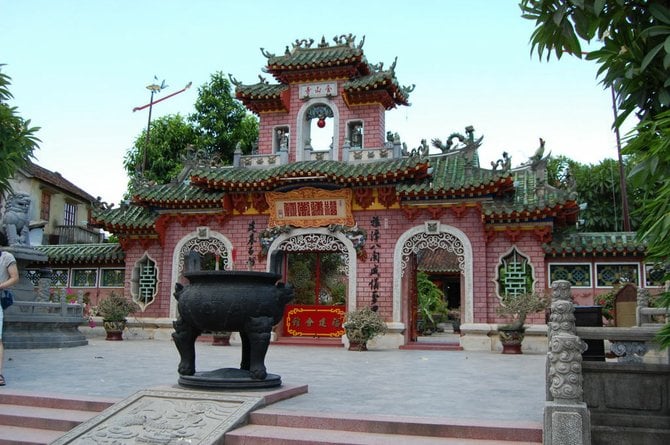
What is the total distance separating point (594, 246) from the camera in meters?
13.6

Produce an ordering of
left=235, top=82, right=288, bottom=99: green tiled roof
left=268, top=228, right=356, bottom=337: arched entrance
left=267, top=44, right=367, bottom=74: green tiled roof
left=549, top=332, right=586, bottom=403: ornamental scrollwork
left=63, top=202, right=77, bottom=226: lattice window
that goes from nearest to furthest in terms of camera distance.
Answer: left=549, top=332, right=586, bottom=403: ornamental scrollwork < left=268, top=228, right=356, bottom=337: arched entrance < left=267, top=44, right=367, bottom=74: green tiled roof < left=235, top=82, right=288, bottom=99: green tiled roof < left=63, top=202, right=77, bottom=226: lattice window

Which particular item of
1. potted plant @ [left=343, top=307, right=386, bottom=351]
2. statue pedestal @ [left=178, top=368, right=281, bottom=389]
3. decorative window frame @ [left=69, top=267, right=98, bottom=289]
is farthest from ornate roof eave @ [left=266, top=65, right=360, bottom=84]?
statue pedestal @ [left=178, top=368, right=281, bottom=389]

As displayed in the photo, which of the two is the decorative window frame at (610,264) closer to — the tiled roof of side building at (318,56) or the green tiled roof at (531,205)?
the green tiled roof at (531,205)

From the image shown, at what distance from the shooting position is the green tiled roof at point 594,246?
528 inches

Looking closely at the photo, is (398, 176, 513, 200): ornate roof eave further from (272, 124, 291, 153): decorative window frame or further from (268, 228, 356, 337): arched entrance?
(272, 124, 291, 153): decorative window frame

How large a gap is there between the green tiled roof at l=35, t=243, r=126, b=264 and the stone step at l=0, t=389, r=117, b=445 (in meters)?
12.0

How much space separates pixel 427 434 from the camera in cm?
486

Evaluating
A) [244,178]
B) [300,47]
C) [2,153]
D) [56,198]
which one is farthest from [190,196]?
[56,198]

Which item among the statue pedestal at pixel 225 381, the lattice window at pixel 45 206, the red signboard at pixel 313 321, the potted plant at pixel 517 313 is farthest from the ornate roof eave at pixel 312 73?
the lattice window at pixel 45 206

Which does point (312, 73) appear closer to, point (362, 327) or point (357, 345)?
point (362, 327)

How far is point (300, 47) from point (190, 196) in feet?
16.4

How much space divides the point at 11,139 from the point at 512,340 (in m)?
10.1

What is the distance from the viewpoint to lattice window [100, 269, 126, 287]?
18016 mm

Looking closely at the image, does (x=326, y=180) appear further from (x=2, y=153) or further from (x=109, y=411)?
(x=109, y=411)
